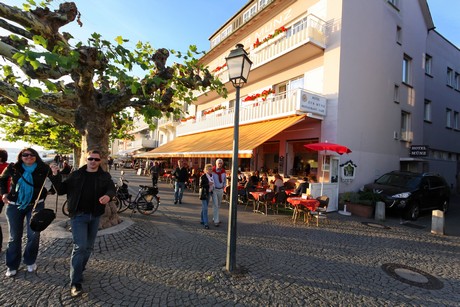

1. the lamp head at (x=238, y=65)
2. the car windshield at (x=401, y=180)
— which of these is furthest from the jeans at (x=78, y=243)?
the car windshield at (x=401, y=180)

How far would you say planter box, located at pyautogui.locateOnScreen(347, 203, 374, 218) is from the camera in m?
9.63

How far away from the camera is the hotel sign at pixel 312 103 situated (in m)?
10.2

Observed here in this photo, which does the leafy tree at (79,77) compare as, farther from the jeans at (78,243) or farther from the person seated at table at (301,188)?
the person seated at table at (301,188)

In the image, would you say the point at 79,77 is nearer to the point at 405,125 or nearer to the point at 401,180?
the point at 401,180

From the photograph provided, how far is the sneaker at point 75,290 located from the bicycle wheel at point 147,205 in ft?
16.3

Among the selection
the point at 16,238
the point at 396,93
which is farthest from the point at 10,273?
the point at 396,93

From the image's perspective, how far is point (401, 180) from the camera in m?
10.8

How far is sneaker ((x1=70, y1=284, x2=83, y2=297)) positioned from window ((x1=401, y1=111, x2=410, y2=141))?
1711 cm

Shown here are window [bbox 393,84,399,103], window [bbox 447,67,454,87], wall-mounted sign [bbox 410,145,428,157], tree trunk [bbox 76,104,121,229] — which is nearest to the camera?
tree trunk [bbox 76,104,121,229]

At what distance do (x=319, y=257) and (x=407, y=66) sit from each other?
16.0 metres

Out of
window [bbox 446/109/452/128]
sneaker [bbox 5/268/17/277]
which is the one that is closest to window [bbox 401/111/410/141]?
window [bbox 446/109/452/128]

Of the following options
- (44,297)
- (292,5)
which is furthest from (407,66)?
(44,297)

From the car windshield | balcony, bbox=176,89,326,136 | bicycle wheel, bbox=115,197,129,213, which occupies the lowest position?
bicycle wheel, bbox=115,197,129,213

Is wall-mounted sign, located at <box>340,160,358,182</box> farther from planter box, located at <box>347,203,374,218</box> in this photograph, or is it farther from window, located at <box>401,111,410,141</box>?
window, located at <box>401,111,410,141</box>
